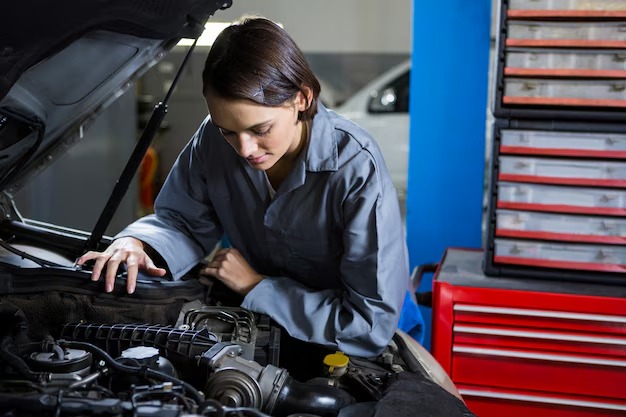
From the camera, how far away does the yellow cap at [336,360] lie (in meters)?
1.24

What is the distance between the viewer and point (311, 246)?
4.92 ft

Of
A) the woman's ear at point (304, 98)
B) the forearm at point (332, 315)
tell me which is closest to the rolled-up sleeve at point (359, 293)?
the forearm at point (332, 315)

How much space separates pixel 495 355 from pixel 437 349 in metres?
0.15

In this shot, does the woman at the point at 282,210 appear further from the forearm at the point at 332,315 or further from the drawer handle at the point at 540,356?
the drawer handle at the point at 540,356

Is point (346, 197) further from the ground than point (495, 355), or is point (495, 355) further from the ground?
point (346, 197)

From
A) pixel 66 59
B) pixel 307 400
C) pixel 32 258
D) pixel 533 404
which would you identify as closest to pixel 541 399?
pixel 533 404

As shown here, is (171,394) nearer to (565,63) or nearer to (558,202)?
(558,202)

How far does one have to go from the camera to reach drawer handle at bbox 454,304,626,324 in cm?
184

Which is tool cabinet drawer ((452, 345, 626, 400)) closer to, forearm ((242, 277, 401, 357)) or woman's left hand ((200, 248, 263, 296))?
forearm ((242, 277, 401, 357))

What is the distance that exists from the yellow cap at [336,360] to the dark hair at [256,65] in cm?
46

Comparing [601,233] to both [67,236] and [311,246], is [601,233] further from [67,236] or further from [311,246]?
[67,236]

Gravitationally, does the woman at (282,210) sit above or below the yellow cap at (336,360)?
above

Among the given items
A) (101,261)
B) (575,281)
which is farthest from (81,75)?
(575,281)

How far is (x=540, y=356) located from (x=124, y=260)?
1.12m
